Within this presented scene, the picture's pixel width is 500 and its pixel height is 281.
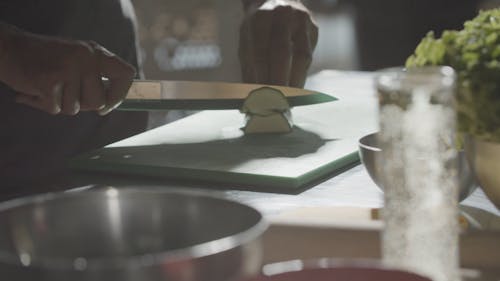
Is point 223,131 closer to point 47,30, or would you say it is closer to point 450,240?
point 47,30

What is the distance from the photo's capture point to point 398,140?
20.3 inches

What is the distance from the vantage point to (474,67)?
72cm

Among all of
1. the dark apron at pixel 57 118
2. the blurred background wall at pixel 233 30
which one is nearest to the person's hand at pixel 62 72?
the dark apron at pixel 57 118

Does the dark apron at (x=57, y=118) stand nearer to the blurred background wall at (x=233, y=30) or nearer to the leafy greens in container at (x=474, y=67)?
the leafy greens in container at (x=474, y=67)

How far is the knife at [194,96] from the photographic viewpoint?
1312 millimetres

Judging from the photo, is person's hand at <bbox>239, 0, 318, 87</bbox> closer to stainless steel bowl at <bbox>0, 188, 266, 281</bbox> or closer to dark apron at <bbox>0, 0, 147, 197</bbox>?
dark apron at <bbox>0, 0, 147, 197</bbox>

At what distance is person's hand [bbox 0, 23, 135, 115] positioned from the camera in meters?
1.23

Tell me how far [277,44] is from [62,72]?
438mm

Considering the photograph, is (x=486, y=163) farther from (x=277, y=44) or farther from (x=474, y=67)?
(x=277, y=44)

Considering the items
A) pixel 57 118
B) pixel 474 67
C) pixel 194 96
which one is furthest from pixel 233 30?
pixel 474 67

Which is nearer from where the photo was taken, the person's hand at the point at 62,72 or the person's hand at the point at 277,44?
the person's hand at the point at 62,72

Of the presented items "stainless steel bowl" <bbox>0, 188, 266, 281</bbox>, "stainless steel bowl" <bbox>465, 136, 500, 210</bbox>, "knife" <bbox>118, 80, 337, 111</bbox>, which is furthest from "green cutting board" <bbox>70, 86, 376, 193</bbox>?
"stainless steel bowl" <bbox>0, 188, 266, 281</bbox>

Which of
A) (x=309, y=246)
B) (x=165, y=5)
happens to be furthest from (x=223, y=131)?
(x=165, y=5)

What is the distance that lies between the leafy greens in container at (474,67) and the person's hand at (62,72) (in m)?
0.57
